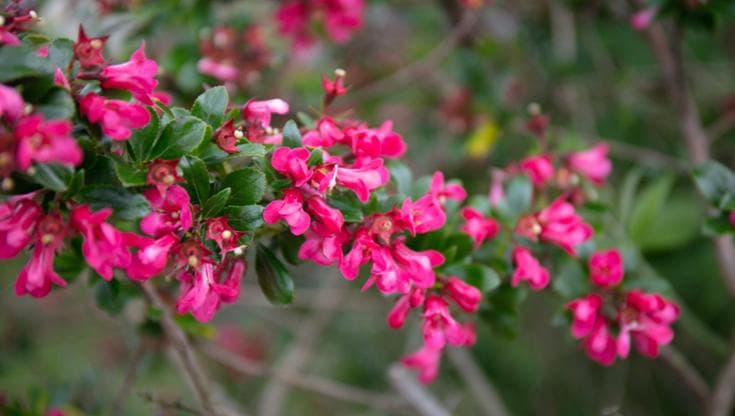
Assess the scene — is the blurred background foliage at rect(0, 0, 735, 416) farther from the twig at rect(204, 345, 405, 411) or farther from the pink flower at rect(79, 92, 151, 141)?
the pink flower at rect(79, 92, 151, 141)

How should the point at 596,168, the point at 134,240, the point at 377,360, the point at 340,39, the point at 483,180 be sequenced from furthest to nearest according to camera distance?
1. the point at 377,360
2. the point at 483,180
3. the point at 340,39
4. the point at 596,168
5. the point at 134,240

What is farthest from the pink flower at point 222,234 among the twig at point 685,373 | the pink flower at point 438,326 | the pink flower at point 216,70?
the twig at point 685,373

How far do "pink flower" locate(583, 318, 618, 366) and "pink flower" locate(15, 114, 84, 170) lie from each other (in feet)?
2.90

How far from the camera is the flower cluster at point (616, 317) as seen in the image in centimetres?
119

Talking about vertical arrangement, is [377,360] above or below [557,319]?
below

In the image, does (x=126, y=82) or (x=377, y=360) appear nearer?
(x=126, y=82)

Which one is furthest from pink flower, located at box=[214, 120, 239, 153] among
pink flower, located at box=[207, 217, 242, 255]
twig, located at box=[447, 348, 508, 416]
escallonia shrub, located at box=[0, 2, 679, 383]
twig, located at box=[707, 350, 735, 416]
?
twig, located at box=[447, 348, 508, 416]

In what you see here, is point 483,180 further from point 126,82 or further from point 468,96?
point 126,82

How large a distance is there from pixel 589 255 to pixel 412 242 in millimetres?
376

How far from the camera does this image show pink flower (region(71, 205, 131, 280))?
0.85m

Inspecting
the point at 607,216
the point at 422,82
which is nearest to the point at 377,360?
the point at 422,82

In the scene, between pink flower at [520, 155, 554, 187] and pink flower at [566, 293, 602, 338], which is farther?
pink flower at [520, 155, 554, 187]

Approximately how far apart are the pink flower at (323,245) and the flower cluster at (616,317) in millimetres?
471

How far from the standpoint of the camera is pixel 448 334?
1112mm
